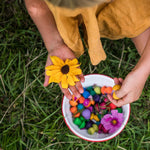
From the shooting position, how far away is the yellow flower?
2.77ft

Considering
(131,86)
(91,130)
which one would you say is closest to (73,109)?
(91,130)

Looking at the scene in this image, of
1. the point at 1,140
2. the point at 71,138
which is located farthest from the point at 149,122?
the point at 1,140

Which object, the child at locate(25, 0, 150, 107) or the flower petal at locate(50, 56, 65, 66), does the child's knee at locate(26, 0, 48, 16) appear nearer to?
the child at locate(25, 0, 150, 107)

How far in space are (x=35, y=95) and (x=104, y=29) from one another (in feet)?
2.03

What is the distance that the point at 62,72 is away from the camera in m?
0.85

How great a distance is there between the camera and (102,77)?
1.08m

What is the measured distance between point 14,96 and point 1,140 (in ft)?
0.95

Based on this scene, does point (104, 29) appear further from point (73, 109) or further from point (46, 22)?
point (73, 109)

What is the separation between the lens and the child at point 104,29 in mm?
804

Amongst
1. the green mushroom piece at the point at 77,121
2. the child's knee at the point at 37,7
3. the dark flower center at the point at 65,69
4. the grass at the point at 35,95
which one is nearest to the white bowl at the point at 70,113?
the green mushroom piece at the point at 77,121

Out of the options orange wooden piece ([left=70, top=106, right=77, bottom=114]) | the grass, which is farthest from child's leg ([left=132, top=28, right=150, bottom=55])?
orange wooden piece ([left=70, top=106, right=77, bottom=114])

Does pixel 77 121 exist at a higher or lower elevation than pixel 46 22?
lower

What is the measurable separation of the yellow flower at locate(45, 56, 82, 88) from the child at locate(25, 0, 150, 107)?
8cm

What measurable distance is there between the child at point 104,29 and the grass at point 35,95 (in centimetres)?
29
